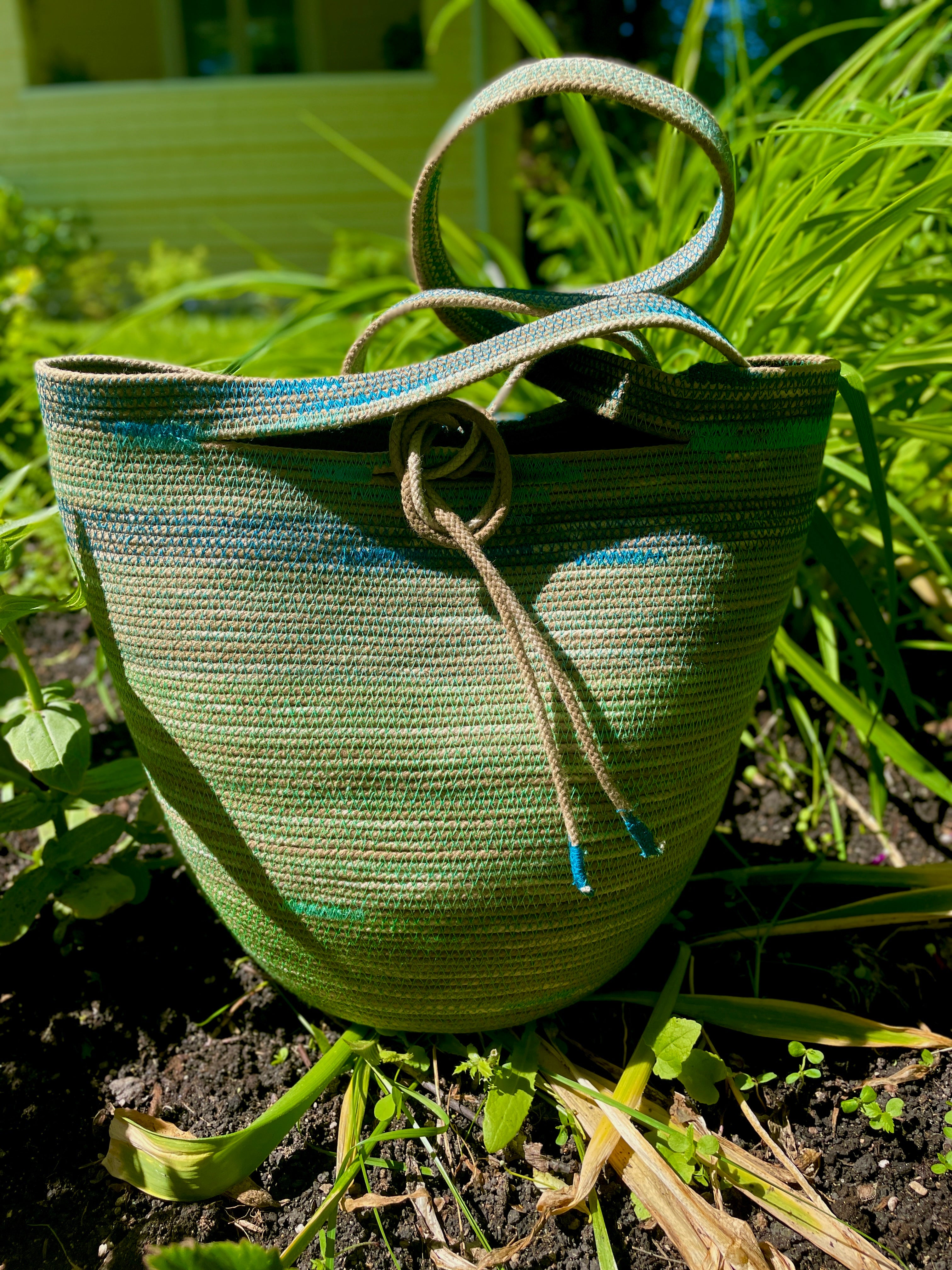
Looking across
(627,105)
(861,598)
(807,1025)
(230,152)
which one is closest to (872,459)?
(861,598)

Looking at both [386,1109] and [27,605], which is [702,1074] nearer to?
[386,1109]

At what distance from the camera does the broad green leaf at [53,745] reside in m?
1.03

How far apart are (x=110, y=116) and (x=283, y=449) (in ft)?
25.3

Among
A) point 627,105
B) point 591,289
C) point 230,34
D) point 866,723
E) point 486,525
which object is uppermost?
point 230,34

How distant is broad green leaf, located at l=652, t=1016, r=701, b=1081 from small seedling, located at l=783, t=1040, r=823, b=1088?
0.37 ft

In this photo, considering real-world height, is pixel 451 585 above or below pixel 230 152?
above

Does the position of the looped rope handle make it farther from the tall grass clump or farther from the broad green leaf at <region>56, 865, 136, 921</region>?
the broad green leaf at <region>56, 865, 136, 921</region>

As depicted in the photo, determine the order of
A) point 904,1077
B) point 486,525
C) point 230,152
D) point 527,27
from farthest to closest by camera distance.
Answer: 1. point 230,152
2. point 527,27
3. point 904,1077
4. point 486,525

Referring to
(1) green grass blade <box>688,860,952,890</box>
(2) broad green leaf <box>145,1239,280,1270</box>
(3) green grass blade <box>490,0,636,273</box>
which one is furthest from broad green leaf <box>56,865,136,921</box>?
(3) green grass blade <box>490,0,636,273</box>

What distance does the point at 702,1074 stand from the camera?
0.96 metres

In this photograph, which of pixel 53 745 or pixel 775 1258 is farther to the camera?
pixel 53 745

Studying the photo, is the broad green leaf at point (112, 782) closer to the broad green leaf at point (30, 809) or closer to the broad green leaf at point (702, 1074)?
the broad green leaf at point (30, 809)

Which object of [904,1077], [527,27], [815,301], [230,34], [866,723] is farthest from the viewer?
[230,34]

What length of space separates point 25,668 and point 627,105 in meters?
0.85
